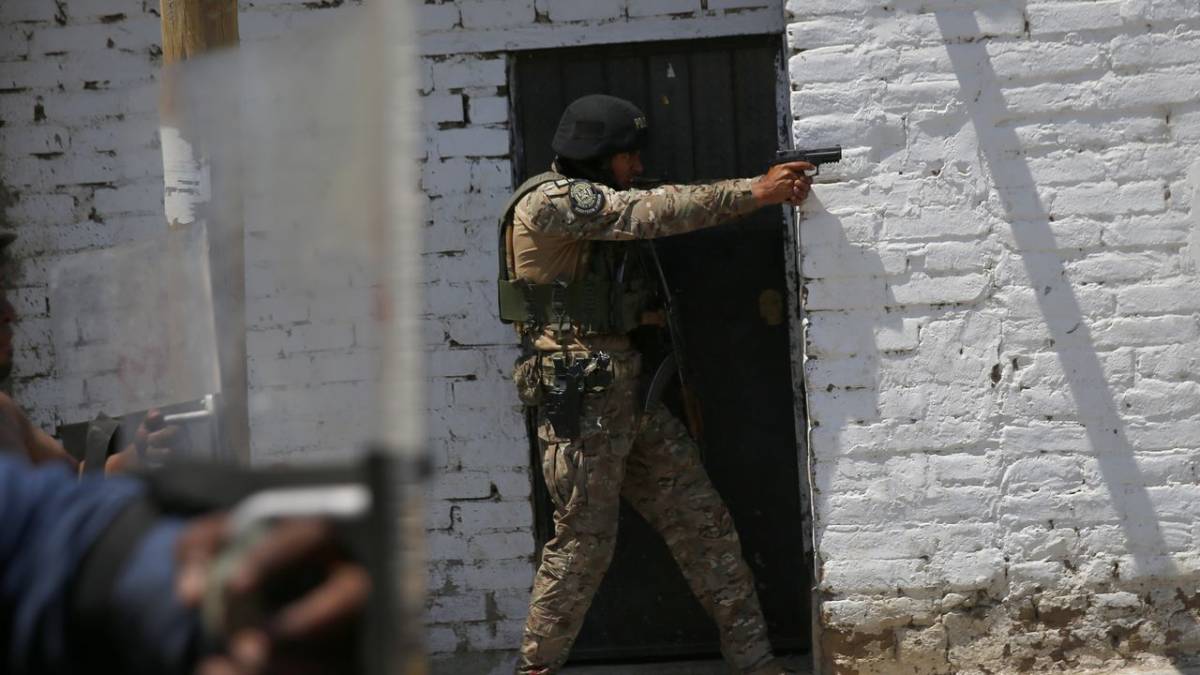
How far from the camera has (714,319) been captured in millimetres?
4598

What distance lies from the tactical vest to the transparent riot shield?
191 centimetres

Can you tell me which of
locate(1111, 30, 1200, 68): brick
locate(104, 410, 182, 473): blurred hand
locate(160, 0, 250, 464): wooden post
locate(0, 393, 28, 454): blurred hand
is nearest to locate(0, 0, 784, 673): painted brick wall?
locate(1111, 30, 1200, 68): brick

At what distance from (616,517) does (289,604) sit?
289cm

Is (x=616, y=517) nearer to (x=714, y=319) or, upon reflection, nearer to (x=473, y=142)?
(x=714, y=319)

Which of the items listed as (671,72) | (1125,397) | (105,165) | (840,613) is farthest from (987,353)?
(105,165)

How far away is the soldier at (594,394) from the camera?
412 cm

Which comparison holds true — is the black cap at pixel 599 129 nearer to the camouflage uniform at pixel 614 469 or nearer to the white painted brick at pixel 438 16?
the camouflage uniform at pixel 614 469

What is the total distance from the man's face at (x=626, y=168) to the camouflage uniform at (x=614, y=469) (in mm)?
168

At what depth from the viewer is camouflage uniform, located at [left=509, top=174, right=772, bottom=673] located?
158 inches

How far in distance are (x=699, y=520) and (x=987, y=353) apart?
100cm

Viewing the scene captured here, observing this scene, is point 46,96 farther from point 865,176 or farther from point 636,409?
point 865,176

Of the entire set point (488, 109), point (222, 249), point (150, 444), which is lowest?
point (150, 444)

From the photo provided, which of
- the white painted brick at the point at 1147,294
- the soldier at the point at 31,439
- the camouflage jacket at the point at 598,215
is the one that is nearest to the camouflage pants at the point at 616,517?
the camouflage jacket at the point at 598,215

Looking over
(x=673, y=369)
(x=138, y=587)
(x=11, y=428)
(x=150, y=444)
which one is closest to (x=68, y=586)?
(x=138, y=587)
